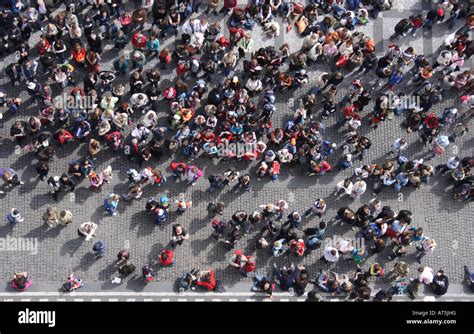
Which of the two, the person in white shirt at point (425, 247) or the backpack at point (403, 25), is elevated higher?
the backpack at point (403, 25)

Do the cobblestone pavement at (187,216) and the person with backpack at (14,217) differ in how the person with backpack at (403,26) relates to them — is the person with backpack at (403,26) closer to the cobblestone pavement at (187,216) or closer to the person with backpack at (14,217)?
the cobblestone pavement at (187,216)

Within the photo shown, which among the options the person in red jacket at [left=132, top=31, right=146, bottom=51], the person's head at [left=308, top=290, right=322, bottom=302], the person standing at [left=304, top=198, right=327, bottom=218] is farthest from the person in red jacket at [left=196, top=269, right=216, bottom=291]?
the person in red jacket at [left=132, top=31, right=146, bottom=51]

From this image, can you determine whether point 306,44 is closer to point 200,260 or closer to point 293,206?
point 293,206

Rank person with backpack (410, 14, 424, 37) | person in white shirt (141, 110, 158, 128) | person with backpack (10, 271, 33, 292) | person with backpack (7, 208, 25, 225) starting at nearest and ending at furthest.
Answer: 1. person with backpack (10, 271, 33, 292)
2. person with backpack (7, 208, 25, 225)
3. person in white shirt (141, 110, 158, 128)
4. person with backpack (410, 14, 424, 37)

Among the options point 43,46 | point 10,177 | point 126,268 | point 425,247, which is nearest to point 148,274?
point 126,268

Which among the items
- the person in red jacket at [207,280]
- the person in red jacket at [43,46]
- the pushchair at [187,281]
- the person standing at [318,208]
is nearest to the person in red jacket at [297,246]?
the person standing at [318,208]

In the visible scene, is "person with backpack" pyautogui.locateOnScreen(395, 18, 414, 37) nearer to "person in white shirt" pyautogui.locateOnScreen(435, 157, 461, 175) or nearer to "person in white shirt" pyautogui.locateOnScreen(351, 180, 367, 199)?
"person in white shirt" pyautogui.locateOnScreen(435, 157, 461, 175)

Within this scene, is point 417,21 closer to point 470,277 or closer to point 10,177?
point 470,277
